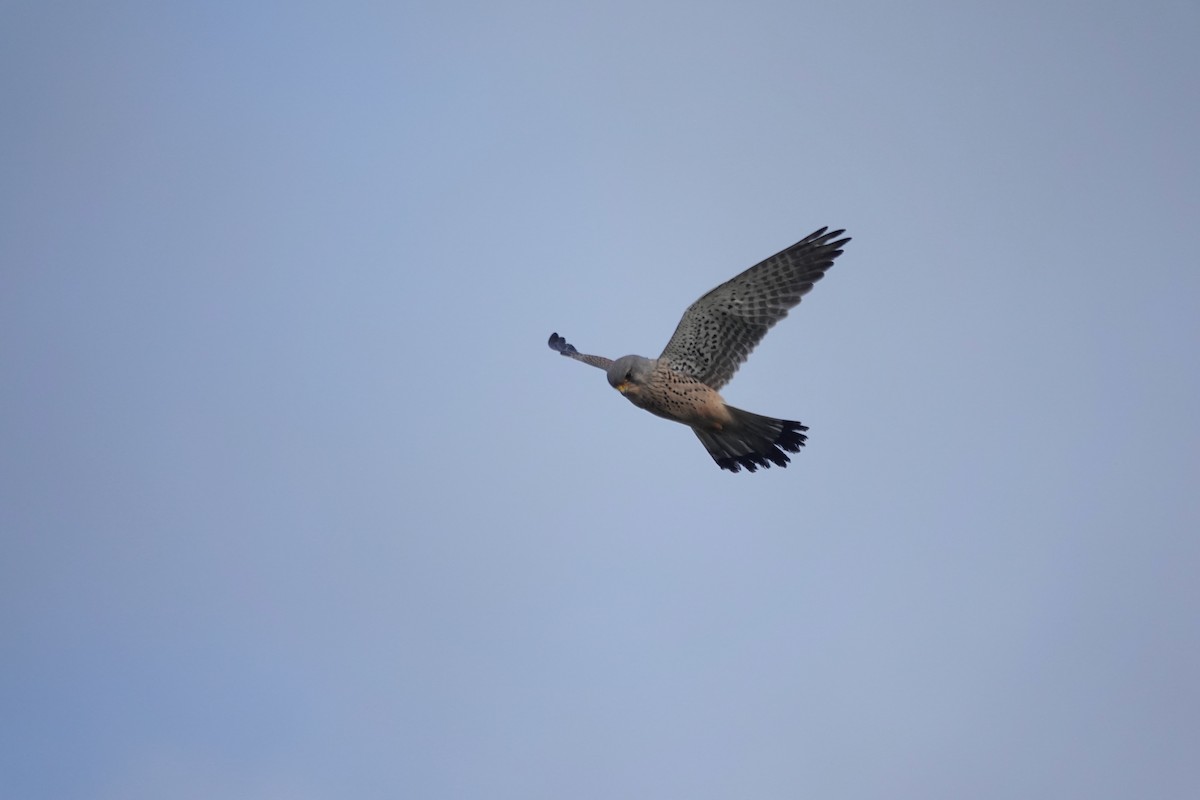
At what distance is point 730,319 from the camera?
12.2m

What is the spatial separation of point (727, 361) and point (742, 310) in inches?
18.9

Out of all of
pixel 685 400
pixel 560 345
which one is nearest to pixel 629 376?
pixel 685 400

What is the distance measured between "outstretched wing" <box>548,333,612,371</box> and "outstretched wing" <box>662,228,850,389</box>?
1.10m

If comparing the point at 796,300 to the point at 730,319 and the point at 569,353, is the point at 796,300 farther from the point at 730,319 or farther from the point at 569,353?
the point at 569,353

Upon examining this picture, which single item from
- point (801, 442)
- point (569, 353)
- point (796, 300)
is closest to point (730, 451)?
point (801, 442)

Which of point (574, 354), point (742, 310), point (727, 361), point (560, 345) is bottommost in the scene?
point (727, 361)

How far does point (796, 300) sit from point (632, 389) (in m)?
1.60

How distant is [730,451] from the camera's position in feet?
40.2

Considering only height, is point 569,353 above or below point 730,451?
above

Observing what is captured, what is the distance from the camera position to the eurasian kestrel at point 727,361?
11.9m

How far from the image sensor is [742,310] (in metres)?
12.1

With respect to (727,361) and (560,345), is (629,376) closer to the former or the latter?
(727,361)

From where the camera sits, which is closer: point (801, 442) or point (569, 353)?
point (801, 442)

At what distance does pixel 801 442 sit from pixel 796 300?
1.22m
